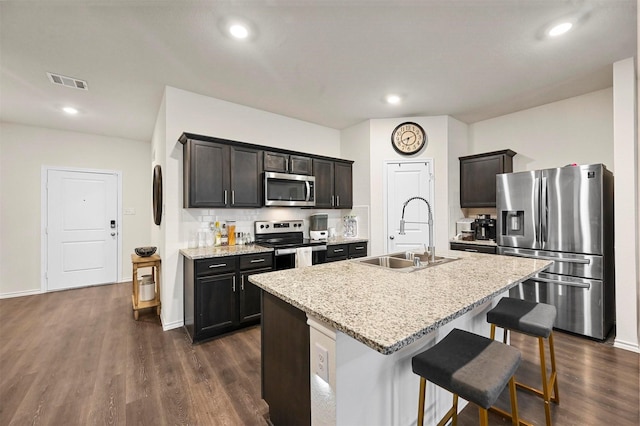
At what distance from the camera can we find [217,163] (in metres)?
3.11

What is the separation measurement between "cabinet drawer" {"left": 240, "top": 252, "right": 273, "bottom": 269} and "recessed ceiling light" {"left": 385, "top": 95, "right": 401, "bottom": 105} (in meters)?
2.39

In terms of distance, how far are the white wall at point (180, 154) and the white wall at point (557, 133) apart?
3.47m

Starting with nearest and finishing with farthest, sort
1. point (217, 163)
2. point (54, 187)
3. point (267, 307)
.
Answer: point (267, 307) < point (217, 163) < point (54, 187)

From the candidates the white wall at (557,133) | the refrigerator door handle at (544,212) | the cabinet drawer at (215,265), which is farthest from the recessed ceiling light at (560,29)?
the cabinet drawer at (215,265)

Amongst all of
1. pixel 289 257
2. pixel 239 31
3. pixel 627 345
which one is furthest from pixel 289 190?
pixel 627 345

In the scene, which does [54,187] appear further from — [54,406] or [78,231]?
[54,406]

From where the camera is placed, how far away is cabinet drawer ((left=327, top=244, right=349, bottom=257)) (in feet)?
12.3

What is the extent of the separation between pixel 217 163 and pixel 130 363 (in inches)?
81.1

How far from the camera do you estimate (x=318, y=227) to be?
13.4 feet

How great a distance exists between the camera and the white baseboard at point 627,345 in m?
2.46

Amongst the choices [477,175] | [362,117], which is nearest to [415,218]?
[477,175]

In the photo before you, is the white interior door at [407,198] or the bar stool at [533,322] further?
the white interior door at [407,198]

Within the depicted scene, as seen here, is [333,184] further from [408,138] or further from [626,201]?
[626,201]

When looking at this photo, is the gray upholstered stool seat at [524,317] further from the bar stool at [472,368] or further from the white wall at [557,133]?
the white wall at [557,133]
